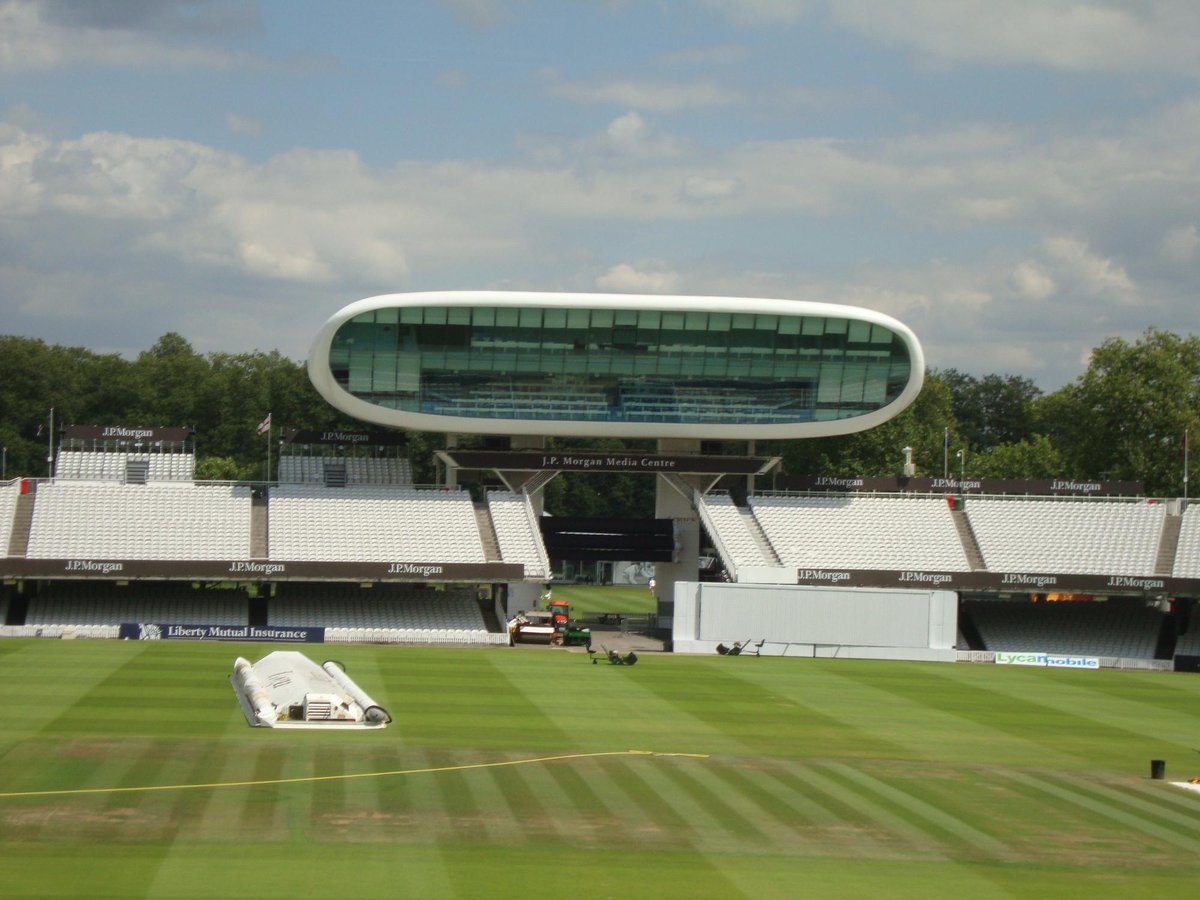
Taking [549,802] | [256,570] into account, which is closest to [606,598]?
[256,570]

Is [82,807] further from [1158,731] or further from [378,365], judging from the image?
[378,365]

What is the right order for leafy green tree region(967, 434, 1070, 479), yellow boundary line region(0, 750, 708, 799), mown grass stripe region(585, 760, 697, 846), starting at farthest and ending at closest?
1. leafy green tree region(967, 434, 1070, 479)
2. yellow boundary line region(0, 750, 708, 799)
3. mown grass stripe region(585, 760, 697, 846)

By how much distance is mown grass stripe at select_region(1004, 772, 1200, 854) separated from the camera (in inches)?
1091

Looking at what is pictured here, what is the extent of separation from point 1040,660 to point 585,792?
34.7m

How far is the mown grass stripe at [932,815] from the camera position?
2657cm

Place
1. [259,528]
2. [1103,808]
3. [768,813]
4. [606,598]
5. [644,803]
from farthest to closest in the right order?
[606,598] < [259,528] < [1103,808] < [644,803] < [768,813]

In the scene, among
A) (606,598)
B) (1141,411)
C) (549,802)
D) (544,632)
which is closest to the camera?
(549,802)

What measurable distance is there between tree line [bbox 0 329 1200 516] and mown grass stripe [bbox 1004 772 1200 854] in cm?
3905

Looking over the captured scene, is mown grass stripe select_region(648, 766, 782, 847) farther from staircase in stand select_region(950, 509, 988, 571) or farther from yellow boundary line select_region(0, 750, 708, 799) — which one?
staircase in stand select_region(950, 509, 988, 571)

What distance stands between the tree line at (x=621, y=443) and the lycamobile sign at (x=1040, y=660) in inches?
709

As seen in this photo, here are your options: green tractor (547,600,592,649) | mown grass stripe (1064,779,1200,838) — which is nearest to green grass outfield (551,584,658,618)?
green tractor (547,600,592,649)

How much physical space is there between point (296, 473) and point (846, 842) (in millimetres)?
47600

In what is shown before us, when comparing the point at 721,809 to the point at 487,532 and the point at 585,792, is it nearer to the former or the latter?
the point at 585,792

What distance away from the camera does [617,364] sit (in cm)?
6606
